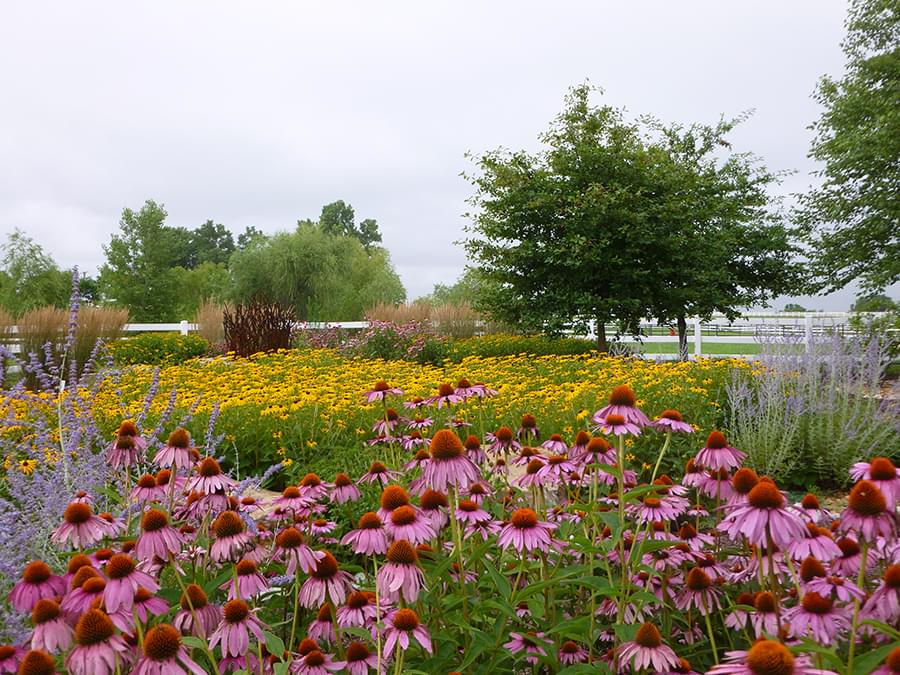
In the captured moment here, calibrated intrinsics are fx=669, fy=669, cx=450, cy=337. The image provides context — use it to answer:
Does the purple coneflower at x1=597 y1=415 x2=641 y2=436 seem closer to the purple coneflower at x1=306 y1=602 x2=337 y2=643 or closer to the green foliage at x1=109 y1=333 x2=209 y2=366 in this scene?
the purple coneflower at x1=306 y1=602 x2=337 y2=643

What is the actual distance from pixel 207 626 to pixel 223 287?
127 ft

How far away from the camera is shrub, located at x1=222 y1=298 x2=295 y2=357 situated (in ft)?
39.4

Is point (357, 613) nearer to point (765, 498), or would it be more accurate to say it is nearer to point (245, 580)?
point (245, 580)

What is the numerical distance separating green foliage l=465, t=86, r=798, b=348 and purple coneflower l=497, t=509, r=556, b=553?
10.4 meters

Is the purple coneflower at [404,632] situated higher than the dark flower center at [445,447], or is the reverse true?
the dark flower center at [445,447]

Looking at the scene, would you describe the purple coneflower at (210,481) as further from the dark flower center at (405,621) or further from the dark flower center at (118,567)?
the dark flower center at (405,621)

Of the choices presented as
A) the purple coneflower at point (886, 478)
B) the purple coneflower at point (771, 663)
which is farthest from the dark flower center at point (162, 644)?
the purple coneflower at point (886, 478)

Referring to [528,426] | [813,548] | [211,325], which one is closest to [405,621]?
[813,548]

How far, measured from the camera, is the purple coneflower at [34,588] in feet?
4.14

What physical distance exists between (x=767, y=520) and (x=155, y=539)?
1.16 m

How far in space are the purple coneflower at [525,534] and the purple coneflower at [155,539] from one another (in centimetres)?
69

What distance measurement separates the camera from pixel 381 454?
12.9ft

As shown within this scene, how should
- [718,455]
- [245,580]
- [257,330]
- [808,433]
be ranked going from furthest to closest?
[257,330] < [808,433] < [718,455] < [245,580]

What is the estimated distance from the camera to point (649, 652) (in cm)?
128
